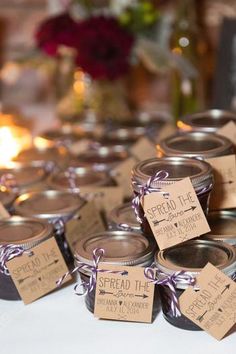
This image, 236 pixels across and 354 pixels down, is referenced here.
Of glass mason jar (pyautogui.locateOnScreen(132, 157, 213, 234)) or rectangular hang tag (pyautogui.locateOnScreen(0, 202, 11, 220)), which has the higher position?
glass mason jar (pyautogui.locateOnScreen(132, 157, 213, 234))

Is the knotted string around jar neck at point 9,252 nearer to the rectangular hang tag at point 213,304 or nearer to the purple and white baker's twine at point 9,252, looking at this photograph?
the purple and white baker's twine at point 9,252

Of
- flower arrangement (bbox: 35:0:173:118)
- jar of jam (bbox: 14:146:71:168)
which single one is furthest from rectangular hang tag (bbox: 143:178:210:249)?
flower arrangement (bbox: 35:0:173:118)

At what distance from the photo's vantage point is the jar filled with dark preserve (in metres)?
0.98

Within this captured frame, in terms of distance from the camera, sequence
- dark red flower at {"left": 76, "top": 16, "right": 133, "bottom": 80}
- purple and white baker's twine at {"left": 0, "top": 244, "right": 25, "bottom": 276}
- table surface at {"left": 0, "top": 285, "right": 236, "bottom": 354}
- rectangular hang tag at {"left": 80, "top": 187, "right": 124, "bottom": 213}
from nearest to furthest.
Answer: table surface at {"left": 0, "top": 285, "right": 236, "bottom": 354} → purple and white baker's twine at {"left": 0, "top": 244, "right": 25, "bottom": 276} → rectangular hang tag at {"left": 80, "top": 187, "right": 124, "bottom": 213} → dark red flower at {"left": 76, "top": 16, "right": 133, "bottom": 80}

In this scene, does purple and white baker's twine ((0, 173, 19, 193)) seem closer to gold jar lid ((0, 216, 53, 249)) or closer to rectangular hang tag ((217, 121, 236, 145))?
gold jar lid ((0, 216, 53, 249))

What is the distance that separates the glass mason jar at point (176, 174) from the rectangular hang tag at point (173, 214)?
1 centimetres

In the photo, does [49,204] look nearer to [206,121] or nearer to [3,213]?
[3,213]

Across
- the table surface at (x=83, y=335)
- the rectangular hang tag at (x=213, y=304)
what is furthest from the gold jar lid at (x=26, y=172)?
the rectangular hang tag at (x=213, y=304)

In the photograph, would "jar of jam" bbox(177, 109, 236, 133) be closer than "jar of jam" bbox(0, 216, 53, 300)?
No

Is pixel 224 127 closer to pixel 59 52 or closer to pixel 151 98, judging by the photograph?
pixel 59 52

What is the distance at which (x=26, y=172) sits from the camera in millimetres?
1430

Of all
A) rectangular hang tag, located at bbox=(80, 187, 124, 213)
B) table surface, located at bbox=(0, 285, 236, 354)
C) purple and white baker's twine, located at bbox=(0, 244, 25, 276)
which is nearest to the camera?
table surface, located at bbox=(0, 285, 236, 354)

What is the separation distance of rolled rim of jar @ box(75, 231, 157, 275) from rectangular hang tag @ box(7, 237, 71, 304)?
A: 45 mm

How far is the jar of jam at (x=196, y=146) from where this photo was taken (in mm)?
1099
